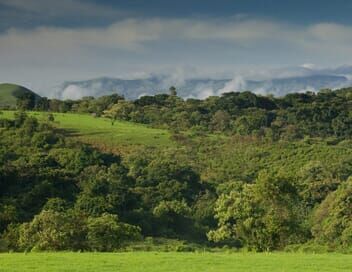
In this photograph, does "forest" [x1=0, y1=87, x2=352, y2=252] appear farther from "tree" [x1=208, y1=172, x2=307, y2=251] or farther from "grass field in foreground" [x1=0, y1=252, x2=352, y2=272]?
"grass field in foreground" [x1=0, y1=252, x2=352, y2=272]

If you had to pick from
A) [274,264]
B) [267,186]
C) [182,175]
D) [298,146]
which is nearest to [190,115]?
[298,146]

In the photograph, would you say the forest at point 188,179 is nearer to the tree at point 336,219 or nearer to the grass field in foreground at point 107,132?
the tree at point 336,219

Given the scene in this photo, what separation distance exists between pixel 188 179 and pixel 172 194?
5.36 m

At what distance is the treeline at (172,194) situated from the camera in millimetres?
33688

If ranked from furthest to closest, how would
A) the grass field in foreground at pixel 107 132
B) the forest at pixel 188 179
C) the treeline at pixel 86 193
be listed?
1. the grass field in foreground at pixel 107 132
2. the forest at pixel 188 179
3. the treeline at pixel 86 193

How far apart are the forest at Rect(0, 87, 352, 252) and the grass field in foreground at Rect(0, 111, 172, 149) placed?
269 centimetres

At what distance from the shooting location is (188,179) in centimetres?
7494

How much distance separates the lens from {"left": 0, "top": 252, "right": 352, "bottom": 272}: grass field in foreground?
1644cm

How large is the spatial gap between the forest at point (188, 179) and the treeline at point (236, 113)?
0.29 m

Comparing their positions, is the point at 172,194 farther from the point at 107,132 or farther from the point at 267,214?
the point at 267,214

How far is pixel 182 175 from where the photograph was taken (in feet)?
247

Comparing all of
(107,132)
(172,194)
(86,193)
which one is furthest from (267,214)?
(107,132)

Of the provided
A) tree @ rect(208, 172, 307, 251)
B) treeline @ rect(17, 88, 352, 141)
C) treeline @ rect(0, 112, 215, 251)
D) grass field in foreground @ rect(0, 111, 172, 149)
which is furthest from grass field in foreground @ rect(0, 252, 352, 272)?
treeline @ rect(17, 88, 352, 141)

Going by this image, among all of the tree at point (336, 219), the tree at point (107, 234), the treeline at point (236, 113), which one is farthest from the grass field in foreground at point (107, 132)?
the tree at point (107, 234)
